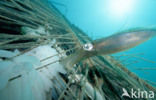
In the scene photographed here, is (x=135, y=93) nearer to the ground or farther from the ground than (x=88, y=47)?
nearer to the ground

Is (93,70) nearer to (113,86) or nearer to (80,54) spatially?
(113,86)

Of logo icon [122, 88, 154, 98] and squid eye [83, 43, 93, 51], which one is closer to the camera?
squid eye [83, 43, 93, 51]

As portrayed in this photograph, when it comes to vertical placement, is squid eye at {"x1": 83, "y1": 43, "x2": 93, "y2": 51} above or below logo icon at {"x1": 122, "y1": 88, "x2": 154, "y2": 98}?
above

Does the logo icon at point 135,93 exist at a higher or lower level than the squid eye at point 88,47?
lower

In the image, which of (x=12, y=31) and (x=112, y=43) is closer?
(x=112, y=43)

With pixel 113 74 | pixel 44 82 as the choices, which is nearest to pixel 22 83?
pixel 44 82

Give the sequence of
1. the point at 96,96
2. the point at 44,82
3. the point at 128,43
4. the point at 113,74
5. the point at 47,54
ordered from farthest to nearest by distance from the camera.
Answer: the point at 113,74 → the point at 47,54 → the point at 96,96 → the point at 44,82 → the point at 128,43

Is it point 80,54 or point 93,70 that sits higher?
point 80,54

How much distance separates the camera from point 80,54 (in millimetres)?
707

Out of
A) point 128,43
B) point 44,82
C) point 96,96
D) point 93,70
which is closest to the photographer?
point 128,43

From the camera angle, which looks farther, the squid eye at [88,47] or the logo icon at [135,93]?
the logo icon at [135,93]

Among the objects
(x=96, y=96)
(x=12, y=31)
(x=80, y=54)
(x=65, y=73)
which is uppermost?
(x=12, y=31)

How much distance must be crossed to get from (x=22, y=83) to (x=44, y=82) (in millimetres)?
156

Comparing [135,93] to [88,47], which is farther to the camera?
[135,93]
